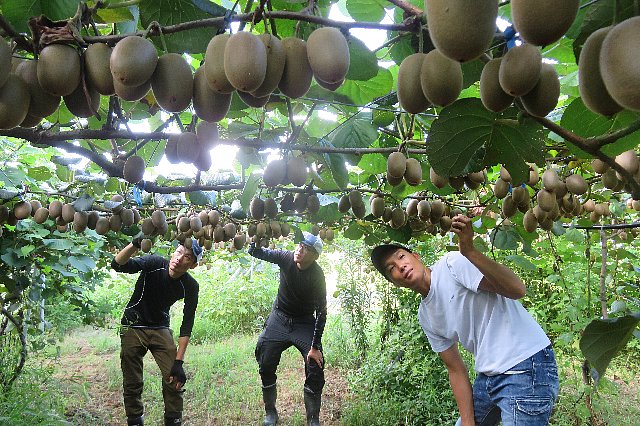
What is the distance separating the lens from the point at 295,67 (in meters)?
0.75

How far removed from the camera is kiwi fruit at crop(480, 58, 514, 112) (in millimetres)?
627

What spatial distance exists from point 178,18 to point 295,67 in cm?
38

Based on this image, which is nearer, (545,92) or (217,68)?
(545,92)

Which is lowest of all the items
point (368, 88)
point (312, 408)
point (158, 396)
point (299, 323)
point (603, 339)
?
point (312, 408)

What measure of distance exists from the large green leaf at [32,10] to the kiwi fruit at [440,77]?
0.65m

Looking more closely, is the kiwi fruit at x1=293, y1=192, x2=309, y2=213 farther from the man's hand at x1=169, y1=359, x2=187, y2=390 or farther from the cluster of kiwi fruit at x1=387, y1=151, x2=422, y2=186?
the man's hand at x1=169, y1=359, x2=187, y2=390

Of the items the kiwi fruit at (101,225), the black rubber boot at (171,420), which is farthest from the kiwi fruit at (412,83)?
the black rubber boot at (171,420)

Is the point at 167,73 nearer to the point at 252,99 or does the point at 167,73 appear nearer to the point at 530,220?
the point at 252,99

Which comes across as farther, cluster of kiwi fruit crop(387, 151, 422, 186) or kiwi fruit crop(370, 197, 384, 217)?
kiwi fruit crop(370, 197, 384, 217)

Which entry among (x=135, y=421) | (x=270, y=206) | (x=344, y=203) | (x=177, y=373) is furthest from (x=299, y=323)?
(x=344, y=203)

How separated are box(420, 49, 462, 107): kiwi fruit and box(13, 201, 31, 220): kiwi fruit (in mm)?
2811

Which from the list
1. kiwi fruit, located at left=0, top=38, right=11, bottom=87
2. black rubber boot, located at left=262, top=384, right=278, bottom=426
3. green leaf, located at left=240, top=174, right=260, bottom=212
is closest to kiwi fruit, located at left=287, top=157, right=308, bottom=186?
green leaf, located at left=240, top=174, right=260, bottom=212

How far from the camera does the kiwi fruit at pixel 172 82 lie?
760mm

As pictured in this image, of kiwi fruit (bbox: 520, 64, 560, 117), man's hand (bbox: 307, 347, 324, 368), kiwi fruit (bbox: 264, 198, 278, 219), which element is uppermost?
kiwi fruit (bbox: 264, 198, 278, 219)
